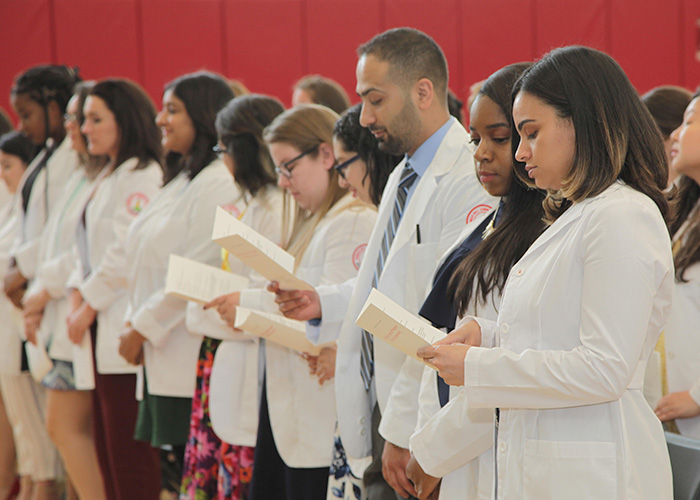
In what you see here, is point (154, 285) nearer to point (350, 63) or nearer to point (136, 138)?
point (136, 138)

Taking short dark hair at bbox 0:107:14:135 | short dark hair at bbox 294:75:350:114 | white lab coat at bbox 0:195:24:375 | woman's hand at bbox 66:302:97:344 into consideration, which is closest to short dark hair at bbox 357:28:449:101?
short dark hair at bbox 294:75:350:114

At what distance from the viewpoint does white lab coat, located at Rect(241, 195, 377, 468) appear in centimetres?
262

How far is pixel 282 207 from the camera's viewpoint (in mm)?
3033

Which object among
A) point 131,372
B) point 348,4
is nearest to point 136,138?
point 131,372

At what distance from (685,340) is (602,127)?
110cm

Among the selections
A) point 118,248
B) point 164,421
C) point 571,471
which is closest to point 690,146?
point 571,471

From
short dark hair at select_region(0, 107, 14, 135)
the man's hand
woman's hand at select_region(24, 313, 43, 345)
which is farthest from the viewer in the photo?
short dark hair at select_region(0, 107, 14, 135)

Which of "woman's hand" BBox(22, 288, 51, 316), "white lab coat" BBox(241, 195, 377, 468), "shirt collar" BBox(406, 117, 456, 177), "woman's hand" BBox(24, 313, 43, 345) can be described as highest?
"shirt collar" BBox(406, 117, 456, 177)

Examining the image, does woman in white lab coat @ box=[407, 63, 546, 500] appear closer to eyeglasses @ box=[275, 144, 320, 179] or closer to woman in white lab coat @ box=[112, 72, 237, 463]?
eyeglasses @ box=[275, 144, 320, 179]

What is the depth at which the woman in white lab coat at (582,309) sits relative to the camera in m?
1.34

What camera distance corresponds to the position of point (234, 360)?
9.55 feet

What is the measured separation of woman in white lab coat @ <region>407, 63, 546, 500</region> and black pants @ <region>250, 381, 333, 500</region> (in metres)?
0.84

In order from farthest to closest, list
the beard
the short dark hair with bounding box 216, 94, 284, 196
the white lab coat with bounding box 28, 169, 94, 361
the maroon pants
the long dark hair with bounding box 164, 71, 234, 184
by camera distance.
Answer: the white lab coat with bounding box 28, 169, 94, 361 < the maroon pants < the long dark hair with bounding box 164, 71, 234, 184 < the short dark hair with bounding box 216, 94, 284, 196 < the beard

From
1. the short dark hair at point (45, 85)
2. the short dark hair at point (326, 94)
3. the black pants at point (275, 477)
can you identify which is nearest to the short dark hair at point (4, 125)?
the short dark hair at point (45, 85)
